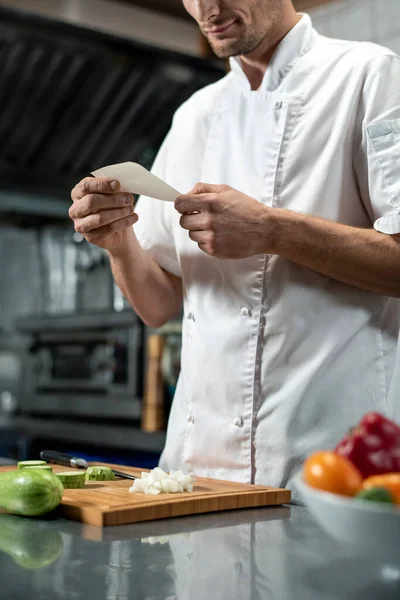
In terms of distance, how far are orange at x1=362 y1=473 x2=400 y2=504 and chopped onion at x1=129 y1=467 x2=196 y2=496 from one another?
20.7 inches

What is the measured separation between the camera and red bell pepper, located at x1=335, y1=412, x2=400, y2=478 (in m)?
0.61

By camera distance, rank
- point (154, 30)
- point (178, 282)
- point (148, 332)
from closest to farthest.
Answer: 1. point (178, 282)
2. point (148, 332)
3. point (154, 30)

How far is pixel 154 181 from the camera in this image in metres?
1.24

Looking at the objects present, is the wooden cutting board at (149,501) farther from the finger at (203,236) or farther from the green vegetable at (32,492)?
the finger at (203,236)

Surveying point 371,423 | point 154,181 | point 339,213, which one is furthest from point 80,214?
point 371,423

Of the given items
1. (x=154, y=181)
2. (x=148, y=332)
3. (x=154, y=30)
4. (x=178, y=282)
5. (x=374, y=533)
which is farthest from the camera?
(x=154, y=30)

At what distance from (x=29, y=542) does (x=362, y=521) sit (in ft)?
1.43

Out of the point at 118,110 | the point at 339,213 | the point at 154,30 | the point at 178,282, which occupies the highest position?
the point at 154,30

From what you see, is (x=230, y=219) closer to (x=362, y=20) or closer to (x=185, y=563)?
(x=185, y=563)

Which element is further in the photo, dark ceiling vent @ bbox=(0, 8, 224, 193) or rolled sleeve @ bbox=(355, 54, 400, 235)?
dark ceiling vent @ bbox=(0, 8, 224, 193)

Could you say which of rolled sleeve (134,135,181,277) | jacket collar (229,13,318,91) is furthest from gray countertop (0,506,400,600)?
jacket collar (229,13,318,91)

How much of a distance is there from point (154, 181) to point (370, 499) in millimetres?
774

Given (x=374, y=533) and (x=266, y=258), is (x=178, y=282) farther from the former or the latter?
(x=374, y=533)

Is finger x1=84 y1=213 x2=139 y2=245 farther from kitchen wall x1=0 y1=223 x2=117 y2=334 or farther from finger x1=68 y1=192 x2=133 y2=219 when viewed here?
kitchen wall x1=0 y1=223 x2=117 y2=334
